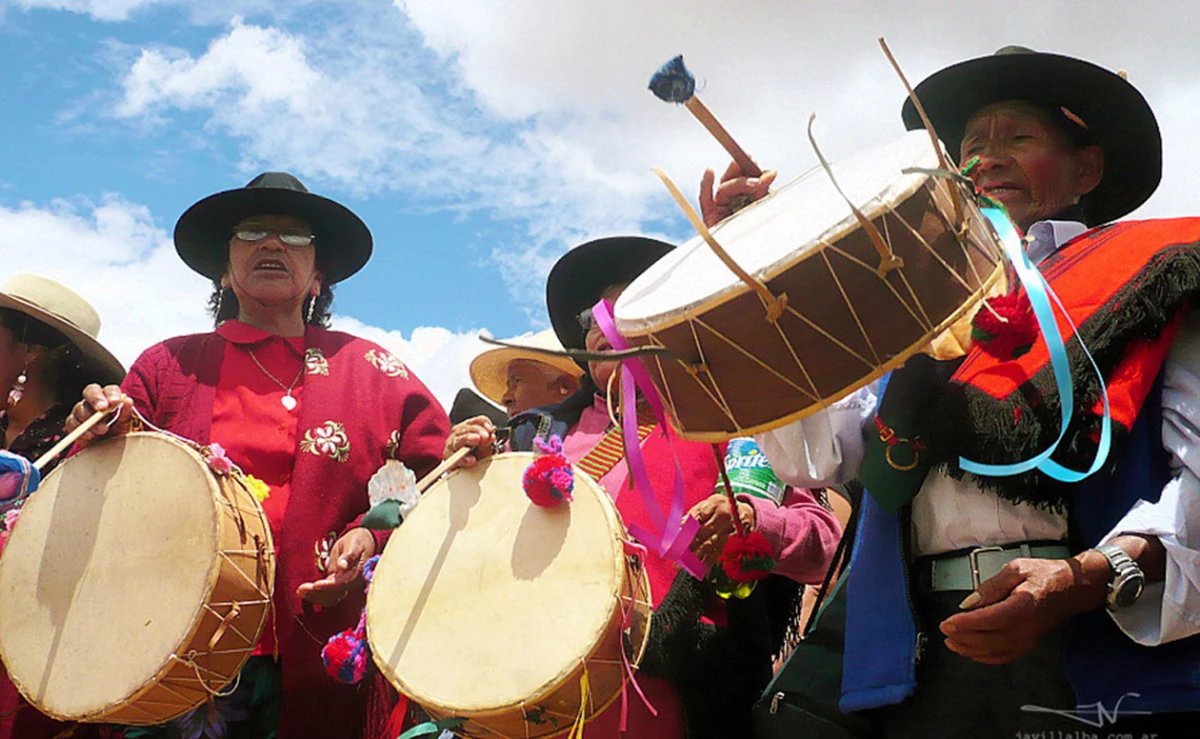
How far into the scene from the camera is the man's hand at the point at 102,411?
3354mm

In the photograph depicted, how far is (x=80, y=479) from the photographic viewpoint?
A: 11.1 ft

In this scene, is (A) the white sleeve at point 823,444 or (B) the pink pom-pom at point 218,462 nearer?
(A) the white sleeve at point 823,444

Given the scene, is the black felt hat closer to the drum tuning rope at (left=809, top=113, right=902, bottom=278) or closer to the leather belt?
the leather belt

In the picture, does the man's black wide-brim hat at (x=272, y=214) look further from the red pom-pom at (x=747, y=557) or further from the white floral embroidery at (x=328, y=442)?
the red pom-pom at (x=747, y=557)

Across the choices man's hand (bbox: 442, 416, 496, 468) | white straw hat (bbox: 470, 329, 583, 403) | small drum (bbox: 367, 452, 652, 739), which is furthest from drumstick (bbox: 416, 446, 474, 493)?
white straw hat (bbox: 470, 329, 583, 403)

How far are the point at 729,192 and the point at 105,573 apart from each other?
2.06 m

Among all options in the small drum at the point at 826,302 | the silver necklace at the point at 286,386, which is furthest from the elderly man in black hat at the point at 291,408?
the small drum at the point at 826,302

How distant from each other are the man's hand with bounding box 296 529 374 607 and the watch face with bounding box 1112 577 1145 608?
2.16 m

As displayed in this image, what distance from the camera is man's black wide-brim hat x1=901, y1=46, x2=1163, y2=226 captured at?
10.1 feet

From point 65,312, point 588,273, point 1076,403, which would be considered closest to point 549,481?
point 1076,403

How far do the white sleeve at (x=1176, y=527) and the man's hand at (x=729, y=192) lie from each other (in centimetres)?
100

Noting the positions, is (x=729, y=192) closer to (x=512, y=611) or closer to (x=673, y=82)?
(x=673, y=82)

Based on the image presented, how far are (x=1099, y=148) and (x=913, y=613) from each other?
1541 millimetres

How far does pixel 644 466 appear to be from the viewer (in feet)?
8.21
